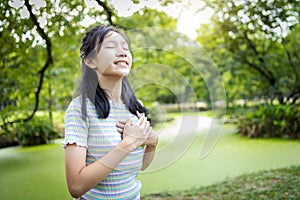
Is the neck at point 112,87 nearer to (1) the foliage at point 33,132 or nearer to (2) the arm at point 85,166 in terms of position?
(2) the arm at point 85,166

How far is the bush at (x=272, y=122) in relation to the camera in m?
3.42

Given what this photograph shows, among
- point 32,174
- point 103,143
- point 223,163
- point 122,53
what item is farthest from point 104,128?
point 223,163

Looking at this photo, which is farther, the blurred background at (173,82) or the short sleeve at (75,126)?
the blurred background at (173,82)

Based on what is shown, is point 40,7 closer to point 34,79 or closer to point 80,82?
point 34,79

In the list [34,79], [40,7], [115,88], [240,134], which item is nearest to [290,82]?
[240,134]

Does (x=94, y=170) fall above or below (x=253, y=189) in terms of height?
above

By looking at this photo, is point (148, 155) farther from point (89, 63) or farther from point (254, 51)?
point (254, 51)

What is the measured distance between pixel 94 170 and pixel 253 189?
1.81 metres

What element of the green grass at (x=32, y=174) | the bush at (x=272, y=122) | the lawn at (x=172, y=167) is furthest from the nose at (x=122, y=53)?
the bush at (x=272, y=122)

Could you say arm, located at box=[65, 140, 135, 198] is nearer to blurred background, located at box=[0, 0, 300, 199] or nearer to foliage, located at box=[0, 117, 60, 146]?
blurred background, located at box=[0, 0, 300, 199]

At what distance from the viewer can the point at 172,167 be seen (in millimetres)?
2715

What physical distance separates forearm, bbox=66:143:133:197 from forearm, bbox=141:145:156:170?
10cm

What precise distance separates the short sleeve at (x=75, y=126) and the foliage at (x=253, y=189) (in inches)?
66.5

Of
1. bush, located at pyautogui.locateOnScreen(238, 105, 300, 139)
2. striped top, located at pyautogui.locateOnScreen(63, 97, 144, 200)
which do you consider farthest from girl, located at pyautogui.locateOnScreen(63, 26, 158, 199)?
bush, located at pyautogui.locateOnScreen(238, 105, 300, 139)
